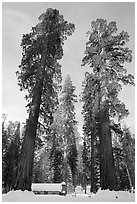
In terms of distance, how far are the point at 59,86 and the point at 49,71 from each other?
1.32 meters

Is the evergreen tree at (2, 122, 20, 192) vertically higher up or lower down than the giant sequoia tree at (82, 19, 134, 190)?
lower down

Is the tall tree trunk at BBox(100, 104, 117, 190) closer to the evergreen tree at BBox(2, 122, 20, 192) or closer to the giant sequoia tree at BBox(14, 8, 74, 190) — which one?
the giant sequoia tree at BBox(14, 8, 74, 190)

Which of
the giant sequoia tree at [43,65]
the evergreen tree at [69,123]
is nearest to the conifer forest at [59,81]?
the giant sequoia tree at [43,65]

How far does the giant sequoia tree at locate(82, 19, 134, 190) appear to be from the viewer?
1035cm

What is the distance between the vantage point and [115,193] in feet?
27.9

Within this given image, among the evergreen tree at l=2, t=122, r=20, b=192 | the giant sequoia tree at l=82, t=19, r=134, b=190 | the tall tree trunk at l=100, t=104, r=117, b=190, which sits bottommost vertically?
the evergreen tree at l=2, t=122, r=20, b=192

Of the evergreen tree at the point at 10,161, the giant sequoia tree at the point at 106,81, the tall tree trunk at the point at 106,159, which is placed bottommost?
the evergreen tree at the point at 10,161

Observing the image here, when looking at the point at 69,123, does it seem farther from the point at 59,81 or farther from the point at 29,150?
the point at 29,150

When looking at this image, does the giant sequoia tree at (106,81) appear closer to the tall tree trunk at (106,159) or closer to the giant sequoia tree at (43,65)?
the tall tree trunk at (106,159)

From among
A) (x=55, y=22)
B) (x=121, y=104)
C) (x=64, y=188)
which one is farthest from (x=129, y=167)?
(x=55, y=22)

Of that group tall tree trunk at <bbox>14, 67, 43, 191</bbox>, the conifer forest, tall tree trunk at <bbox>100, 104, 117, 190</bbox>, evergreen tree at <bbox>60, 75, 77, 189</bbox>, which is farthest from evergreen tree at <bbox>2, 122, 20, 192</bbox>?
tall tree trunk at <bbox>100, 104, 117, 190</bbox>

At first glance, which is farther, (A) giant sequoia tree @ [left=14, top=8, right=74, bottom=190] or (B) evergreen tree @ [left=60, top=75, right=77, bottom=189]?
(B) evergreen tree @ [left=60, top=75, right=77, bottom=189]

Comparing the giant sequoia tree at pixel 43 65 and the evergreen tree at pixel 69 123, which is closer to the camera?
the giant sequoia tree at pixel 43 65

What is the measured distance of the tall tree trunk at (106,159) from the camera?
31.5 feet
